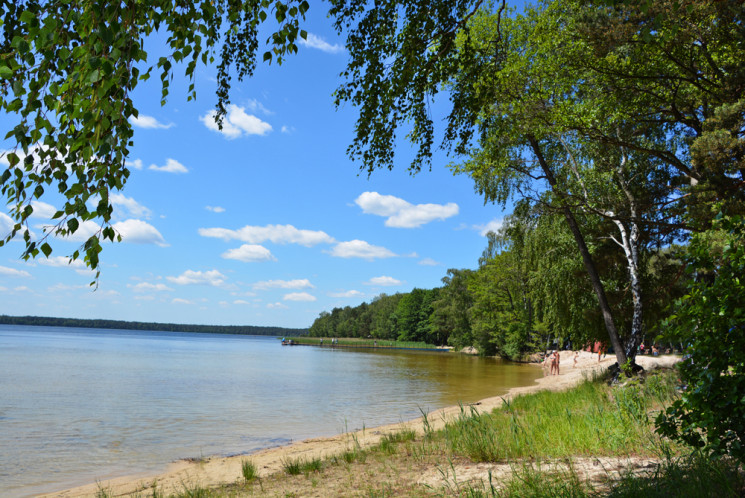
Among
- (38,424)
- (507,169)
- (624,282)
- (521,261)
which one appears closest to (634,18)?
(507,169)

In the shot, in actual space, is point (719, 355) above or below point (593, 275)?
below

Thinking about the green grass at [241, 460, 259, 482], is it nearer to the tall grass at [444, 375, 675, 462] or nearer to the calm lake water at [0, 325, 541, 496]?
the tall grass at [444, 375, 675, 462]

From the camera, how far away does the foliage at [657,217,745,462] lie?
10.8 ft

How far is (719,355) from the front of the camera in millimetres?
3441

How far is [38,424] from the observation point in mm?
13469

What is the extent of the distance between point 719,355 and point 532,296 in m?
16.3

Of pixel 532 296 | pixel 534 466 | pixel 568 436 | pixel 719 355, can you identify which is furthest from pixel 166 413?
pixel 719 355

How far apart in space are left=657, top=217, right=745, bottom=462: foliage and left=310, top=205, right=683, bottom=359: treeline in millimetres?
334

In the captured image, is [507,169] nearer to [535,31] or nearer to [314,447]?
[535,31]

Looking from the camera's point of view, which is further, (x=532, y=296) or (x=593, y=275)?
(x=532, y=296)

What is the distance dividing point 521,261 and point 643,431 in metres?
12.3

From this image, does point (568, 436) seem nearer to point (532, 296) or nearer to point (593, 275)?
point (593, 275)

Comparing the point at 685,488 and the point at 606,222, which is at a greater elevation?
the point at 606,222

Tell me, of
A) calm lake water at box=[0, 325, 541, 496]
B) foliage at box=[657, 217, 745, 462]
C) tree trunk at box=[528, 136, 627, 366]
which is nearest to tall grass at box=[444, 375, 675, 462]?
foliage at box=[657, 217, 745, 462]
